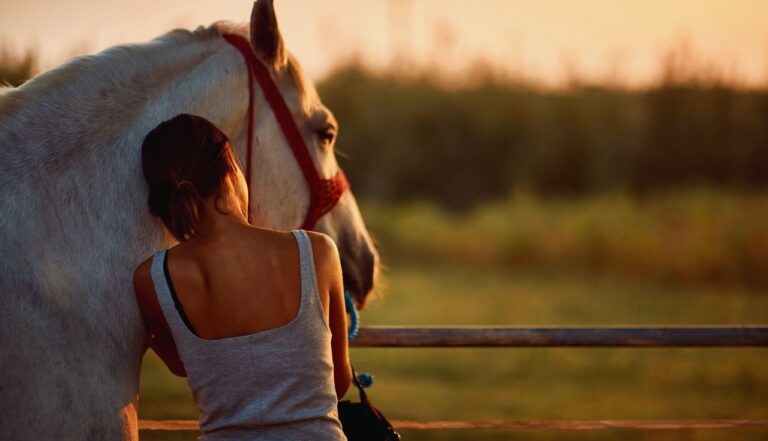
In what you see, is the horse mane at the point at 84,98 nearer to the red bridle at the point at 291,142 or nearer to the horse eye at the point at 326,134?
the red bridle at the point at 291,142

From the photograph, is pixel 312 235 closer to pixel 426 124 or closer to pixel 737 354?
pixel 737 354

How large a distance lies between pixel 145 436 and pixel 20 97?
3639 millimetres

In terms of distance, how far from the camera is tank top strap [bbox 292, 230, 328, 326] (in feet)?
6.15

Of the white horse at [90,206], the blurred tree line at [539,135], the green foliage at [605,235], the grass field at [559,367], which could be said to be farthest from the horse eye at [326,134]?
the blurred tree line at [539,135]

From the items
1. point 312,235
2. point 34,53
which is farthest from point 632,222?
point 312,235

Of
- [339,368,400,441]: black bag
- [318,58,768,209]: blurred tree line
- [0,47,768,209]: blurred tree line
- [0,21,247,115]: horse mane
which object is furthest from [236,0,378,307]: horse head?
[0,47,768,209]: blurred tree line

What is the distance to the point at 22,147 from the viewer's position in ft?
6.48

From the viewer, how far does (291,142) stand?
2.46 m

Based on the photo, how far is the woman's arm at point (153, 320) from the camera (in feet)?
6.33

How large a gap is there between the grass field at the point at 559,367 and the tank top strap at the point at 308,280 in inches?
107

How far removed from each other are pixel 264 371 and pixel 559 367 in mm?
6737

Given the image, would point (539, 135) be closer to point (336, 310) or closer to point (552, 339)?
point (552, 339)

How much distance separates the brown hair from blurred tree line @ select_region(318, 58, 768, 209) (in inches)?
533

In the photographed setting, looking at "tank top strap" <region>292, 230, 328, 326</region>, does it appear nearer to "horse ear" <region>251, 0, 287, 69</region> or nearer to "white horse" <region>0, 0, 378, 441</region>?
"white horse" <region>0, 0, 378, 441</region>
